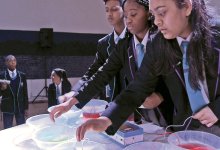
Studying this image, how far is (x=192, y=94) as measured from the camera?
119cm

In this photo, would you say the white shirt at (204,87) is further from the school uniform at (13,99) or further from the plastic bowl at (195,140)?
the school uniform at (13,99)

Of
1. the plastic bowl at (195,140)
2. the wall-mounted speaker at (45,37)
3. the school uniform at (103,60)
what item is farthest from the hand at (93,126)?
the wall-mounted speaker at (45,37)

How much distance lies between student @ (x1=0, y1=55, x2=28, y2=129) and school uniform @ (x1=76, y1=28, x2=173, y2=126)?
7.64 feet

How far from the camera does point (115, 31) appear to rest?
1995mm

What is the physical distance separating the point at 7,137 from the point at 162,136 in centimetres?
77

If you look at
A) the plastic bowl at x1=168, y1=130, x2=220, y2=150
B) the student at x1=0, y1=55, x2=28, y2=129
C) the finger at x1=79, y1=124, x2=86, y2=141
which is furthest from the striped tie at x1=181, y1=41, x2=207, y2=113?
the student at x1=0, y1=55, x2=28, y2=129

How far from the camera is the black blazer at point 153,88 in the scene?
121 centimetres

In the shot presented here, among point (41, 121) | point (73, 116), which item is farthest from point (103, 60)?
point (41, 121)

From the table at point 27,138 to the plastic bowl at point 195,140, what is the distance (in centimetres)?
24

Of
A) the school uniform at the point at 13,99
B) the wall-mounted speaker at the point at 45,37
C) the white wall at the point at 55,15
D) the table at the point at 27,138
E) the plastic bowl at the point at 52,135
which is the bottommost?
the school uniform at the point at 13,99

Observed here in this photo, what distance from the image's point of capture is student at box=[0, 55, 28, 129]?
3732 millimetres

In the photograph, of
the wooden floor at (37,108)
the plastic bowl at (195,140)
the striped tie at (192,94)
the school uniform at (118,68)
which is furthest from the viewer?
the wooden floor at (37,108)

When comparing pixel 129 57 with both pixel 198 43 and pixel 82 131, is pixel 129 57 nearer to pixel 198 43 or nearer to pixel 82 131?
pixel 198 43

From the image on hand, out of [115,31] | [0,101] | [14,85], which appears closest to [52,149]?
[115,31]
